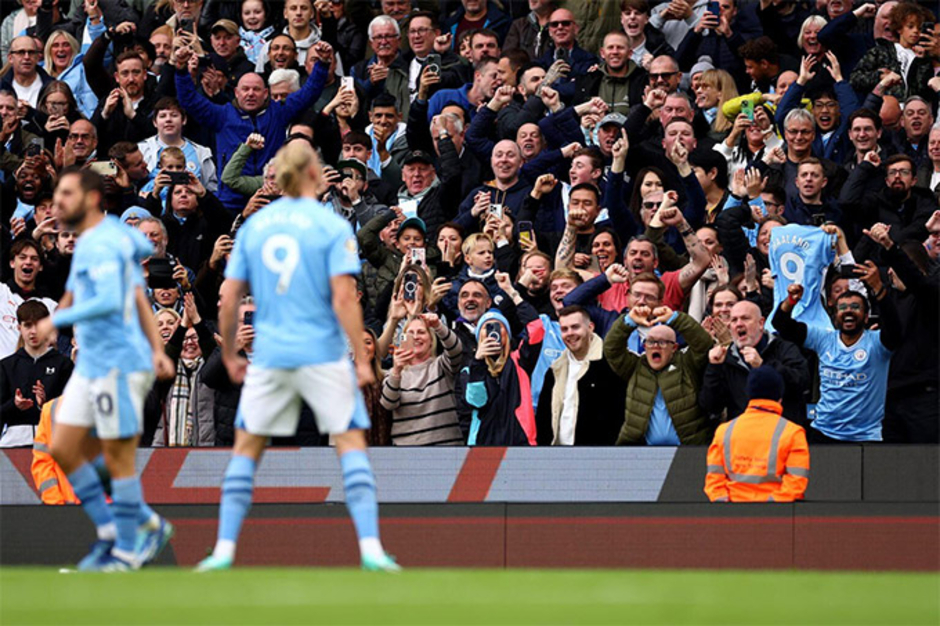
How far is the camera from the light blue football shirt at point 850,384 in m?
13.0

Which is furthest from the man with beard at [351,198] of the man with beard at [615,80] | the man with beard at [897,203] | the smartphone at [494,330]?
the man with beard at [897,203]

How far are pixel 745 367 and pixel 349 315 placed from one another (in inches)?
185

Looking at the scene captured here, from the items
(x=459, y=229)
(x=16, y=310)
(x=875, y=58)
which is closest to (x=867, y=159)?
(x=875, y=58)

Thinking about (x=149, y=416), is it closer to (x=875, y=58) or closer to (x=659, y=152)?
(x=659, y=152)

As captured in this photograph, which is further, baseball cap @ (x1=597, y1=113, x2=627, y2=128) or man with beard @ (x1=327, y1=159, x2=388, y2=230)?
man with beard @ (x1=327, y1=159, x2=388, y2=230)

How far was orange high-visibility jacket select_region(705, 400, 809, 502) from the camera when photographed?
38.5 ft

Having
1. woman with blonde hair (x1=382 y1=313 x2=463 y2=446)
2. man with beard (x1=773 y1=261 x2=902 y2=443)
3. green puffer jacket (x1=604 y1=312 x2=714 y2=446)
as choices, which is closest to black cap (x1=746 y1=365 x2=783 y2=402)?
green puffer jacket (x1=604 y1=312 x2=714 y2=446)

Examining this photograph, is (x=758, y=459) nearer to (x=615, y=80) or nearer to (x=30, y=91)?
(x=615, y=80)

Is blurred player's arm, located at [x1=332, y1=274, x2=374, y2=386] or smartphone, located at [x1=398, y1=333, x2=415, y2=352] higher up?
blurred player's arm, located at [x1=332, y1=274, x2=374, y2=386]

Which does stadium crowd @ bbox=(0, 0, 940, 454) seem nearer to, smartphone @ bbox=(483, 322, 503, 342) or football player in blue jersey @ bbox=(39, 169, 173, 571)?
smartphone @ bbox=(483, 322, 503, 342)

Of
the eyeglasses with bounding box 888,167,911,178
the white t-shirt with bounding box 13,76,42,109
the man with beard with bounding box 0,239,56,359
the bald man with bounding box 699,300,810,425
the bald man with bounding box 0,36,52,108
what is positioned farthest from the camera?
the white t-shirt with bounding box 13,76,42,109

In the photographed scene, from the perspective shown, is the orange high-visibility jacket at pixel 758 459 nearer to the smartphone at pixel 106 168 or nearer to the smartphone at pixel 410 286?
the smartphone at pixel 410 286

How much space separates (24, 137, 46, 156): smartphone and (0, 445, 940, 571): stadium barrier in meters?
5.59

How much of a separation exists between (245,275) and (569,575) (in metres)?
2.24
